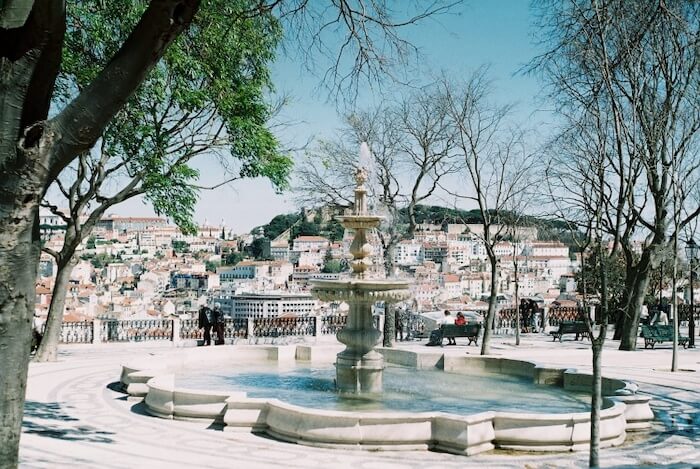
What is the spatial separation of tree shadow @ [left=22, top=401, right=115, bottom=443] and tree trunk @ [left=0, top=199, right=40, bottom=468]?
3.92 meters

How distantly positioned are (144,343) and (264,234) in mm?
Result: 163186

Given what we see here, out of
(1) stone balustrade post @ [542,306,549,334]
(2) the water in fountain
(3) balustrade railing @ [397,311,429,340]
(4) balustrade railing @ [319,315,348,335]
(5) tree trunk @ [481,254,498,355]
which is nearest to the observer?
(2) the water in fountain

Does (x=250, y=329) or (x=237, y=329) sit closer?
(x=250, y=329)

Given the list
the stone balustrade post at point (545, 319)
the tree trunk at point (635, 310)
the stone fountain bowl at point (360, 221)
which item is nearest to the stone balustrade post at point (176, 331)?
the stone fountain bowl at point (360, 221)

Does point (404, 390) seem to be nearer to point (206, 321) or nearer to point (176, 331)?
point (206, 321)

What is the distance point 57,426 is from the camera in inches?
380

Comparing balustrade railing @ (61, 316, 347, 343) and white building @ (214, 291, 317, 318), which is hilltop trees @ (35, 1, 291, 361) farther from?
white building @ (214, 291, 317, 318)

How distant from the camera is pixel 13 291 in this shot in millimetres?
4926

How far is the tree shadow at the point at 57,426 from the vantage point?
29.5 ft

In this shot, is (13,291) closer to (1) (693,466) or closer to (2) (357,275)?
(1) (693,466)

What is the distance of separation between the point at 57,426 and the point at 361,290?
17.5ft

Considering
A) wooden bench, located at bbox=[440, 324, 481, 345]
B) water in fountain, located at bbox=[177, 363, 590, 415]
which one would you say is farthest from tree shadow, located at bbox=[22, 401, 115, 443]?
wooden bench, located at bbox=[440, 324, 481, 345]

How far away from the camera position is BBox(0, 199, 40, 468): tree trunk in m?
4.88

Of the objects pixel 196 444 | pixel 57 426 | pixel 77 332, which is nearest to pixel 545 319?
pixel 77 332
